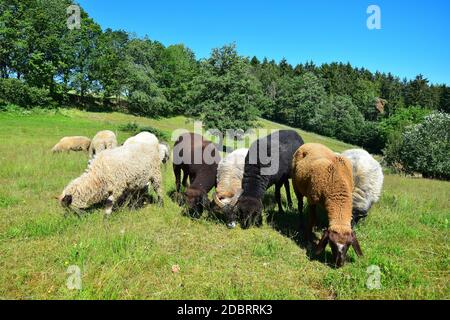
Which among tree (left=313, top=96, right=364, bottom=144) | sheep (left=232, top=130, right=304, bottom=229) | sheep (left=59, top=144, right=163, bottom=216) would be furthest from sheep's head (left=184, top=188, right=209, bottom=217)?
tree (left=313, top=96, right=364, bottom=144)

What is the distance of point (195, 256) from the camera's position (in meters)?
6.31

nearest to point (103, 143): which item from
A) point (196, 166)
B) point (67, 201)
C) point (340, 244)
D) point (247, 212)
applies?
point (196, 166)

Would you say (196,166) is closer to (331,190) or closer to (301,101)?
(331,190)

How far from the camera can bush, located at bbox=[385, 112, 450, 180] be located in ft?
128

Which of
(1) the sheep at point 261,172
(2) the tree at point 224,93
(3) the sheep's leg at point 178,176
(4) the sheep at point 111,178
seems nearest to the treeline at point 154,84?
(2) the tree at point 224,93

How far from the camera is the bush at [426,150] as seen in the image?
39062 millimetres

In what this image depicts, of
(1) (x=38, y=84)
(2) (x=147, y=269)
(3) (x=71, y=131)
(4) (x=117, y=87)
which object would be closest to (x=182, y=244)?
(2) (x=147, y=269)

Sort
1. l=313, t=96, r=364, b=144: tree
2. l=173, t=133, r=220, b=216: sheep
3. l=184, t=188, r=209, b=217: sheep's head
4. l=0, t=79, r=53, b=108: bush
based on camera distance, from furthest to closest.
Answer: l=313, t=96, r=364, b=144: tree, l=0, t=79, r=53, b=108: bush, l=173, t=133, r=220, b=216: sheep, l=184, t=188, r=209, b=217: sheep's head

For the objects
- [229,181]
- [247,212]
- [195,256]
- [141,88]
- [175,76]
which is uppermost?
[175,76]

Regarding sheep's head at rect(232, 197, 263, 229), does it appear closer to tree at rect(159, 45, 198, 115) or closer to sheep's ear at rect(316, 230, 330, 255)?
sheep's ear at rect(316, 230, 330, 255)

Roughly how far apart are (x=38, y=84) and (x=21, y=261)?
46.9 metres

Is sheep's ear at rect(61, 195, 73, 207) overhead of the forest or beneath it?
beneath

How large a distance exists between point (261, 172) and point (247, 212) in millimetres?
1423

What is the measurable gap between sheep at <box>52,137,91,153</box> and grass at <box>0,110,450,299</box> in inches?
438
